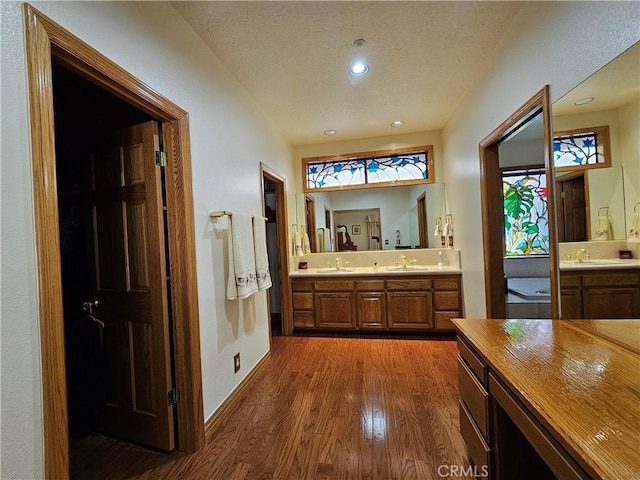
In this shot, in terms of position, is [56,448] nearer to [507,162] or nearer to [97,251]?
[97,251]

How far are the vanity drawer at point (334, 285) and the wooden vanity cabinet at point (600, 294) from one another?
7.16 feet

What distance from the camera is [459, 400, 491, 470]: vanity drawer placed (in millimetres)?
1154

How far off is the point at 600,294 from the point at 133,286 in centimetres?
247

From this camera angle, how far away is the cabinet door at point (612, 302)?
3.73 ft

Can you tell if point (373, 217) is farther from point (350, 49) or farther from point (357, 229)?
point (350, 49)

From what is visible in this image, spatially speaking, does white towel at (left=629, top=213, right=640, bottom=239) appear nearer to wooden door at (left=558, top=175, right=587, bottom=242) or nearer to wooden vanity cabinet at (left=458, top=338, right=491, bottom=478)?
wooden door at (left=558, top=175, right=587, bottom=242)

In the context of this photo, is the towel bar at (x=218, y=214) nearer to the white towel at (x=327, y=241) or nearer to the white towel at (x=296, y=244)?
the white towel at (x=296, y=244)

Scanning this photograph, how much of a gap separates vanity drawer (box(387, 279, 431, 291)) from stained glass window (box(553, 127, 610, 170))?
203 centimetres

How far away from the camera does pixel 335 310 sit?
349 cm

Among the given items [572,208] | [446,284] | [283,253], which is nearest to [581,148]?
[572,208]

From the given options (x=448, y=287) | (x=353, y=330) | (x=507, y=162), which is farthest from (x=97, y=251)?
(x=448, y=287)

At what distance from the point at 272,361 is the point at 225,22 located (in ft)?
9.26

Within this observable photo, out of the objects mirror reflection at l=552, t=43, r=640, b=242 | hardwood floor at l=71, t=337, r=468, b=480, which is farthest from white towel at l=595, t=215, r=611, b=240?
hardwood floor at l=71, t=337, r=468, b=480

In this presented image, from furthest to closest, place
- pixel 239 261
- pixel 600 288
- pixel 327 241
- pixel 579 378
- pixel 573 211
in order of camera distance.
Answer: pixel 327 241 → pixel 239 261 → pixel 573 211 → pixel 600 288 → pixel 579 378
